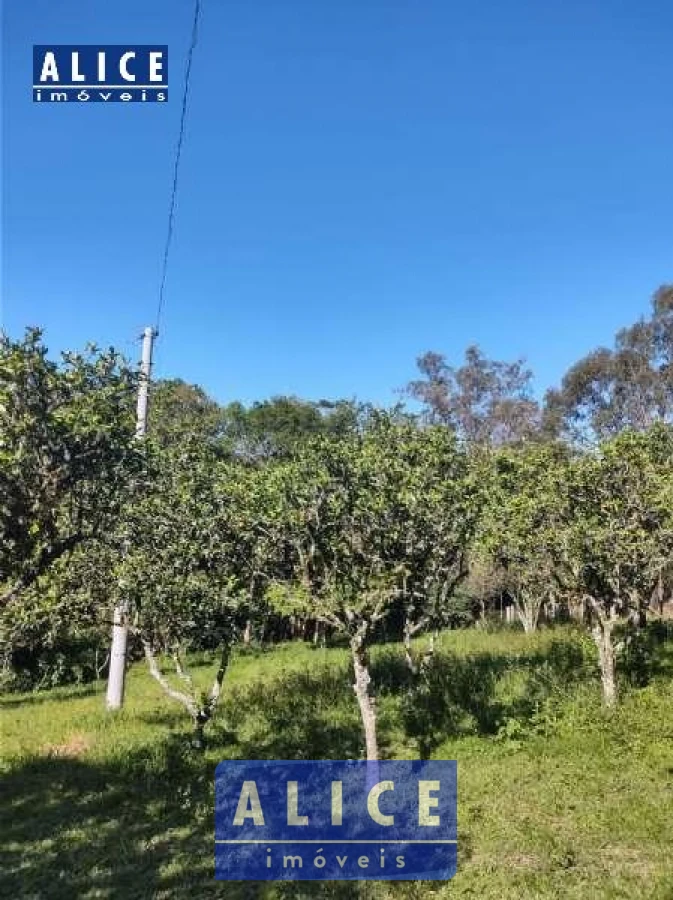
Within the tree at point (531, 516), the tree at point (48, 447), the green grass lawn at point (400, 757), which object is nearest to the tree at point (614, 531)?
the tree at point (531, 516)

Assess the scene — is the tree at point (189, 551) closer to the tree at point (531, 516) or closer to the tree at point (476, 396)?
the tree at point (531, 516)

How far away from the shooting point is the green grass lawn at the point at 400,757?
23.4ft

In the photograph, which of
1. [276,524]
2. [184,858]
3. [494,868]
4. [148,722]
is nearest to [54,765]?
[148,722]

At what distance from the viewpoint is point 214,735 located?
12875 mm

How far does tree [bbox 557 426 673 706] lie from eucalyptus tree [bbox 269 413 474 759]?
3456mm

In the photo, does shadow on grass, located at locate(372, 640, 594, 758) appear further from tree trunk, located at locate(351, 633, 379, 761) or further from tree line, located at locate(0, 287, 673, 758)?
tree trunk, located at locate(351, 633, 379, 761)

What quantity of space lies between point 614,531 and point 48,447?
993 centimetres

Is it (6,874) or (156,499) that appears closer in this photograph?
(6,874)

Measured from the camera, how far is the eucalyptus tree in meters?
9.55

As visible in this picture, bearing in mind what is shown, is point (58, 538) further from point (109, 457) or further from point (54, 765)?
point (54, 765)

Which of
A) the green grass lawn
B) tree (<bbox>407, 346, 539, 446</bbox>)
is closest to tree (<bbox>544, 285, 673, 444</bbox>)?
tree (<bbox>407, 346, 539, 446</bbox>)

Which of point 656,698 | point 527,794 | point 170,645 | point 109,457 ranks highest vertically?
point 109,457

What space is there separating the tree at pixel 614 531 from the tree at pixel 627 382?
25110mm

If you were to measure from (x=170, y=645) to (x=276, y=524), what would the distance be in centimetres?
391
